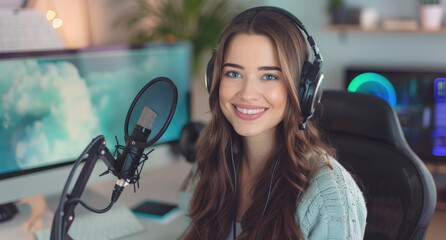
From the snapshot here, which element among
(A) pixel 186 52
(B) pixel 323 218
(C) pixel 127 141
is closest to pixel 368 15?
(A) pixel 186 52

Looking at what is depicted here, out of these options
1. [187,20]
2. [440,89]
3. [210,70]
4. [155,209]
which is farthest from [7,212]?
[440,89]

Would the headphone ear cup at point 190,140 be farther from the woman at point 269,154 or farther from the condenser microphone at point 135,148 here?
the condenser microphone at point 135,148

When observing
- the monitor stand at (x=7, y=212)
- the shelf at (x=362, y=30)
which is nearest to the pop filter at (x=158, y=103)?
the monitor stand at (x=7, y=212)

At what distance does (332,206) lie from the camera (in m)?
0.97

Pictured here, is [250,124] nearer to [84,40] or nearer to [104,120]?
[104,120]

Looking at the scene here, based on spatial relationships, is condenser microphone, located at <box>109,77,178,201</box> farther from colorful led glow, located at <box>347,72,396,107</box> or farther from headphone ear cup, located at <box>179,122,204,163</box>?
colorful led glow, located at <box>347,72,396,107</box>

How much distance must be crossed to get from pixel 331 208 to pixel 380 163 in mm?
250

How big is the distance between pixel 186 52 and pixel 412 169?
0.88 m

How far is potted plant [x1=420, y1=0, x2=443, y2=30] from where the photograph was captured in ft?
8.95

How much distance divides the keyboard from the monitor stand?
0.17 metres

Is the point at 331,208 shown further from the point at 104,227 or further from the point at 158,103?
the point at 104,227

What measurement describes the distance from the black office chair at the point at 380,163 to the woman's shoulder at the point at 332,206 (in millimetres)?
137

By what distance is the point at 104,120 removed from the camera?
144 centimetres

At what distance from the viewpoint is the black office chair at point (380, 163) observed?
3.48ft
